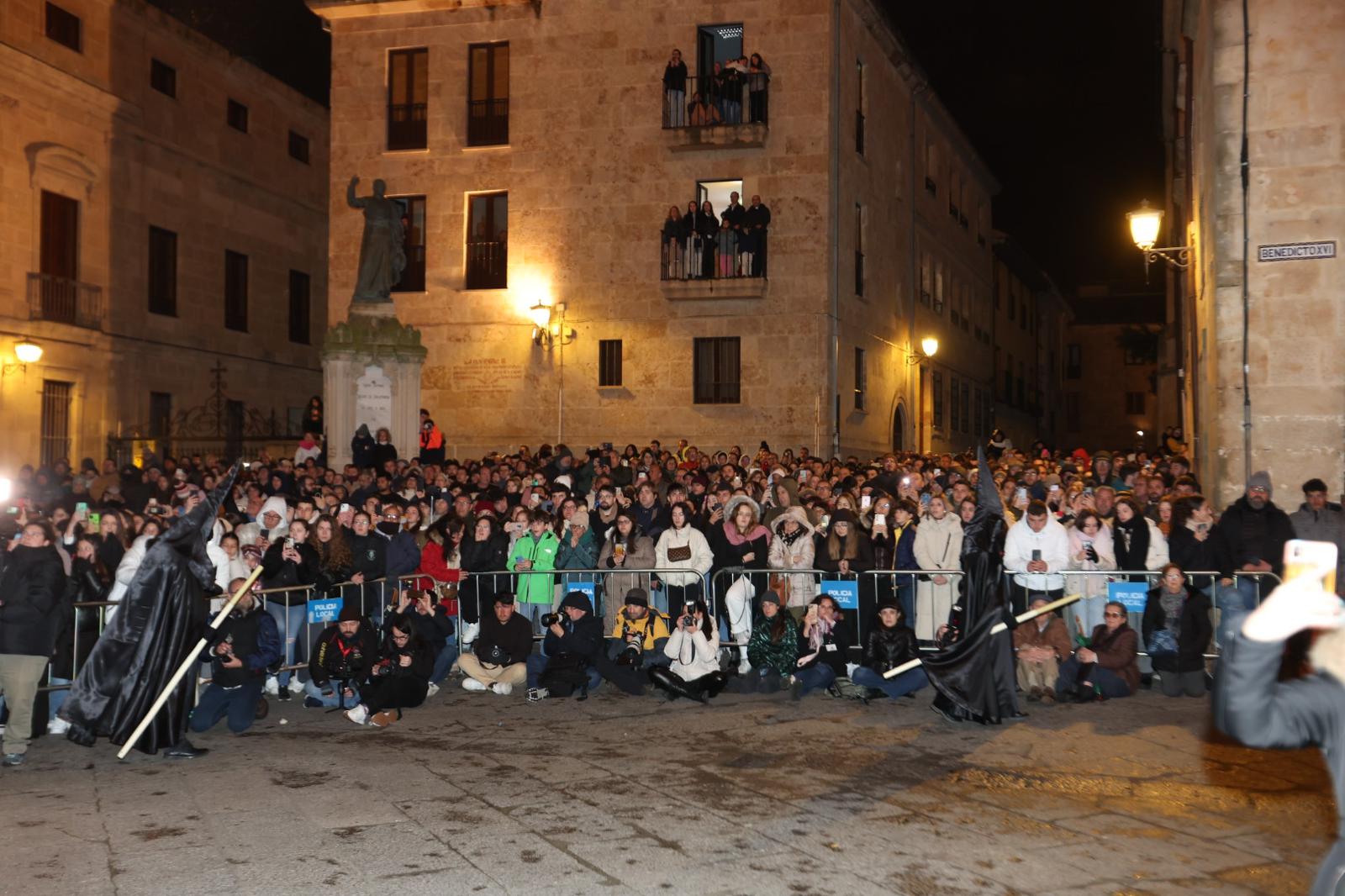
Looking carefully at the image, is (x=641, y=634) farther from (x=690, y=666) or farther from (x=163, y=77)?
(x=163, y=77)

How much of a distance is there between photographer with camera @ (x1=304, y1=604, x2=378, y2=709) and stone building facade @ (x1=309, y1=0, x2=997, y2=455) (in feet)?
51.1

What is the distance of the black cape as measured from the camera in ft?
31.8

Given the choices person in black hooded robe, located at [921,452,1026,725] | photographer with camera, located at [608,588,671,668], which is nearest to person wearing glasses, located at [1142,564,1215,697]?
person in black hooded robe, located at [921,452,1026,725]

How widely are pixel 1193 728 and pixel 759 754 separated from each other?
3.52 metres

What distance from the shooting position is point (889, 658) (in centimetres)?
1162

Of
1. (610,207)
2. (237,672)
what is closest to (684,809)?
(237,672)

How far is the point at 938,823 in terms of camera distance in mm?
7516

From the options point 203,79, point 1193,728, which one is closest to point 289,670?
point 1193,728

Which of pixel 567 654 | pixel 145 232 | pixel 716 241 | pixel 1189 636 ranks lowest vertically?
pixel 567 654

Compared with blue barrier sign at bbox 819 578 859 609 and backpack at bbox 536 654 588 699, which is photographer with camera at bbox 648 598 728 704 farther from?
blue barrier sign at bbox 819 578 859 609

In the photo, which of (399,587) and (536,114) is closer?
(399,587)

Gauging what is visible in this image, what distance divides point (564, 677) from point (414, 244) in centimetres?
1811

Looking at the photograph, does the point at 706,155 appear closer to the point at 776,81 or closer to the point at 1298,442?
the point at 776,81

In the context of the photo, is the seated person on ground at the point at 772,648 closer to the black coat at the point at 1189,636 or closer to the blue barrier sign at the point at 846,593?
the blue barrier sign at the point at 846,593
